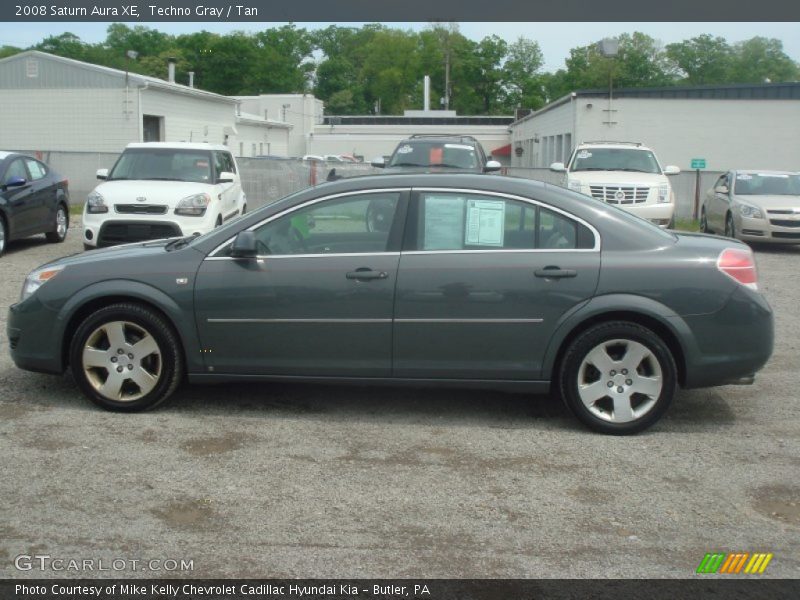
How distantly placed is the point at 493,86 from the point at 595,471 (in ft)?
353

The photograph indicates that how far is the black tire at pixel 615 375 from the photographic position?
5.73 metres

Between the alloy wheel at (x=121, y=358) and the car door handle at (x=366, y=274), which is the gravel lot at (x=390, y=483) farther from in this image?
the car door handle at (x=366, y=274)

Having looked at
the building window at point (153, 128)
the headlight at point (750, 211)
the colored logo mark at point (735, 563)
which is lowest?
the colored logo mark at point (735, 563)

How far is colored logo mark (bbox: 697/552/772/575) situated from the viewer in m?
3.99

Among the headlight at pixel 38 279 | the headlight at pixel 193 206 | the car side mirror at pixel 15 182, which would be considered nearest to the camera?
the headlight at pixel 38 279

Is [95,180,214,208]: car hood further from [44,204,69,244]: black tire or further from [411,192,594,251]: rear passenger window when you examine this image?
[411,192,594,251]: rear passenger window

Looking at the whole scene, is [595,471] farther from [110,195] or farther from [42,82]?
[42,82]

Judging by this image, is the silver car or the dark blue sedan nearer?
the dark blue sedan

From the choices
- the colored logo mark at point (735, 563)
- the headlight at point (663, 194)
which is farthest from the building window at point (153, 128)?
the colored logo mark at point (735, 563)

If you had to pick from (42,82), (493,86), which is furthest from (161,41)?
(42,82)

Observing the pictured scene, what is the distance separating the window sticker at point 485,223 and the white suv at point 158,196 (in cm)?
747

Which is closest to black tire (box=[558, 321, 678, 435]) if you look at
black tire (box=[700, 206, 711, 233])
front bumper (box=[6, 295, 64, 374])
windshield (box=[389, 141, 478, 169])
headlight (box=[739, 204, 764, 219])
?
front bumper (box=[6, 295, 64, 374])

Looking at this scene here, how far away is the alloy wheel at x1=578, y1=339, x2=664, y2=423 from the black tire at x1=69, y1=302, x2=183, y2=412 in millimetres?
2639

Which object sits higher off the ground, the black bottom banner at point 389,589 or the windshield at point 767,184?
the windshield at point 767,184
